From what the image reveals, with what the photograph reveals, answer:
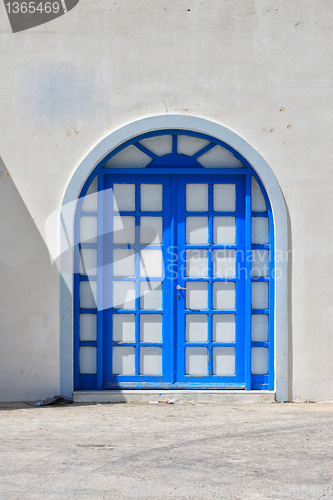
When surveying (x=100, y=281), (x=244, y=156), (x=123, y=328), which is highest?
(x=244, y=156)

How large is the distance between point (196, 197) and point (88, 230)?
1.29 m

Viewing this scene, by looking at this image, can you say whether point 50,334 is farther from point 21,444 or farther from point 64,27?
point 64,27

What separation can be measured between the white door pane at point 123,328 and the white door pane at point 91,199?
4.09 ft

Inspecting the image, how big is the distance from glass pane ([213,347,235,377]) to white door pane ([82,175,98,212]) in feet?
6.96

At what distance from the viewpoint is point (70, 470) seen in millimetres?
3295

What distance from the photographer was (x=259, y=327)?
5258 mm

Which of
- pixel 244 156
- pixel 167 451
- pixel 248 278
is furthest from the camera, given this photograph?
pixel 248 278

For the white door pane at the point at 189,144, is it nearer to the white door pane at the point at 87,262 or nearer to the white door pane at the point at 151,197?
the white door pane at the point at 151,197

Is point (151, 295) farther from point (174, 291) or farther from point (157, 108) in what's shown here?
point (157, 108)

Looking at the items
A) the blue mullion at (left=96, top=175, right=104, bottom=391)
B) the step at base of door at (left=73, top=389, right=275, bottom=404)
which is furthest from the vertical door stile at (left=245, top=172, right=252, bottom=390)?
the blue mullion at (left=96, top=175, right=104, bottom=391)

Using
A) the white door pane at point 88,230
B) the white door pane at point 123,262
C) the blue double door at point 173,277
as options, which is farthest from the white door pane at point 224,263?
the white door pane at point 88,230

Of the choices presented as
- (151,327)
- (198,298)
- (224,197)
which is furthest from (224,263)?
(151,327)

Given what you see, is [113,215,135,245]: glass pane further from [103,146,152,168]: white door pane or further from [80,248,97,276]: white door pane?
[103,146,152,168]: white door pane

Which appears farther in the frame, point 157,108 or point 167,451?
point 157,108
